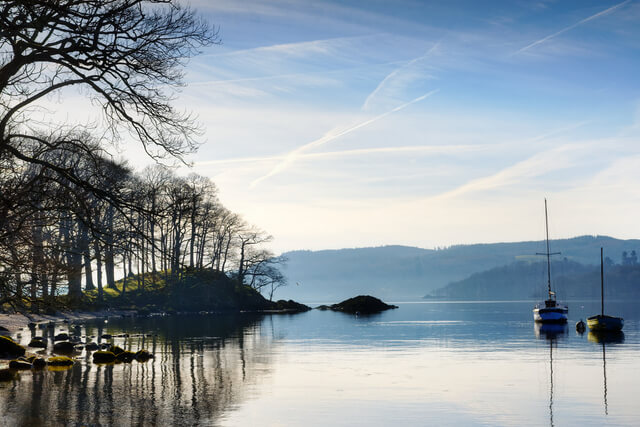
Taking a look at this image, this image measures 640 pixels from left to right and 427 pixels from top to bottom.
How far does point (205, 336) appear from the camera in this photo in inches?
2618

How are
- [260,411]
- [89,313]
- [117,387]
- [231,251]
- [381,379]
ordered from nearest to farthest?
[260,411], [117,387], [381,379], [89,313], [231,251]

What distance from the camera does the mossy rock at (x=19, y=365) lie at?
122 ft

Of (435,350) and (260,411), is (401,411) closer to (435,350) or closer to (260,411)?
(260,411)

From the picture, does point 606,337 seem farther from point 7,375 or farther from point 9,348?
point 7,375

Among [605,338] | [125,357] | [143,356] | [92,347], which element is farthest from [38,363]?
[605,338]

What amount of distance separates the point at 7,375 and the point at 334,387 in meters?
16.2

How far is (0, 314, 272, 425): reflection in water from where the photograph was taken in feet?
78.1

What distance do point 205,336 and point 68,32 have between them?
52.3m

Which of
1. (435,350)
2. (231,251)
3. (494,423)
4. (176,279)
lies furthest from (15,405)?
(231,251)

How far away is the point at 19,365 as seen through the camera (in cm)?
3725

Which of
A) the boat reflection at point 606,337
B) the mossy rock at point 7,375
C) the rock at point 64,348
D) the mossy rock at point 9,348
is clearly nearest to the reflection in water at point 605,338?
the boat reflection at point 606,337

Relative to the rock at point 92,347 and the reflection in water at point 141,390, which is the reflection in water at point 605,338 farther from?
the rock at point 92,347

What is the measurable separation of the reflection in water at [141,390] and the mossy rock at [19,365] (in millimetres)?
1460

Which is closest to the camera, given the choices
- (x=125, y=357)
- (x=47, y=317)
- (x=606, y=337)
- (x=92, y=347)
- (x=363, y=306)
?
(x=125, y=357)
